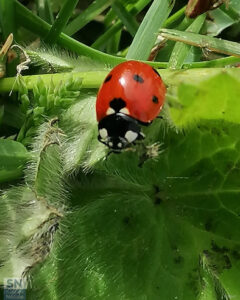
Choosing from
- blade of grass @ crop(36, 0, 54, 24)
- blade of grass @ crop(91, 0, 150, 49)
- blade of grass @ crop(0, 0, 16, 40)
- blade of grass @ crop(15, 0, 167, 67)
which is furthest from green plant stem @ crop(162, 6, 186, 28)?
blade of grass @ crop(0, 0, 16, 40)

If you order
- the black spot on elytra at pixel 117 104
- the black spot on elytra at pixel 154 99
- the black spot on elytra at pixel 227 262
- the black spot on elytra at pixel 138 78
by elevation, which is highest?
the black spot on elytra at pixel 138 78

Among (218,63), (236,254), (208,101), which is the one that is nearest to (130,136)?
(208,101)

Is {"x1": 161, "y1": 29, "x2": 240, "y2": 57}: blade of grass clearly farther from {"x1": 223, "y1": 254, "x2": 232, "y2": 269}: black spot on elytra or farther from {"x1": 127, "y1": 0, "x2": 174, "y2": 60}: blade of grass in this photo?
{"x1": 223, "y1": 254, "x2": 232, "y2": 269}: black spot on elytra

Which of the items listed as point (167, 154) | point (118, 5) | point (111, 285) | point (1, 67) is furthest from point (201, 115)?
point (118, 5)

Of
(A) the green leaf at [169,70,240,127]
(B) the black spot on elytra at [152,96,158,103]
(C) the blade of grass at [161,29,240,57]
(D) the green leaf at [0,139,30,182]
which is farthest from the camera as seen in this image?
Result: (C) the blade of grass at [161,29,240,57]

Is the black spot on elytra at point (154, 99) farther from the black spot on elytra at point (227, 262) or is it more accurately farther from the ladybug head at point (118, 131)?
the black spot on elytra at point (227, 262)

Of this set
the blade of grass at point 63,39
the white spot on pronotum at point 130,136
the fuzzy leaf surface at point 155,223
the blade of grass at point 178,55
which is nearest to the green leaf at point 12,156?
the fuzzy leaf surface at point 155,223
